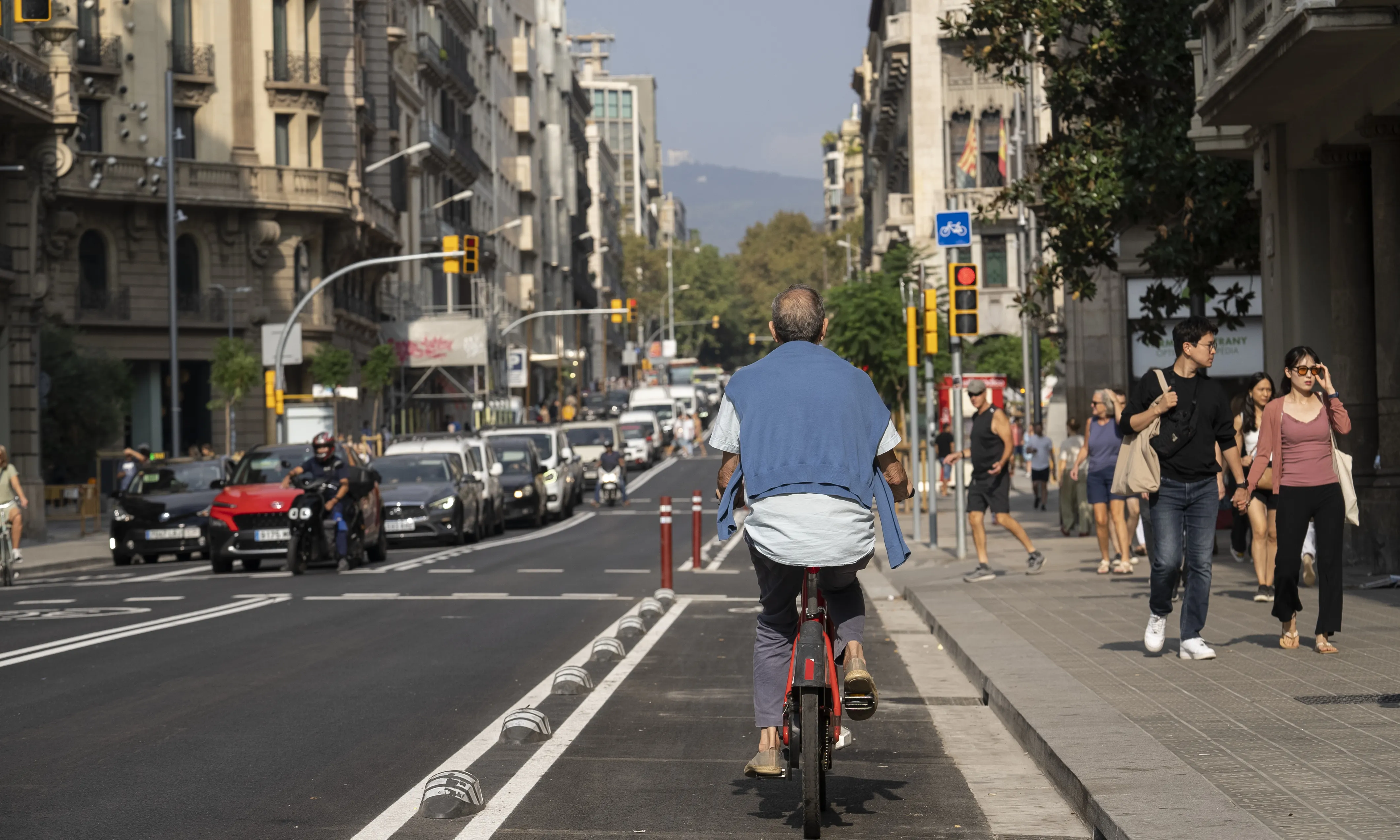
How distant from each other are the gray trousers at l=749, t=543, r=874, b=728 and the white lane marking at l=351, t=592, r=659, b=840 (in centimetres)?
144

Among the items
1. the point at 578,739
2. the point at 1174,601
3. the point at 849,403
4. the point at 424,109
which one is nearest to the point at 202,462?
the point at 1174,601

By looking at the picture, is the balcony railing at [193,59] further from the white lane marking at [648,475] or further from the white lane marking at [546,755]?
the white lane marking at [546,755]

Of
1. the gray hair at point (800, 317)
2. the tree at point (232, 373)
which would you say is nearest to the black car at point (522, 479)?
the tree at point (232, 373)

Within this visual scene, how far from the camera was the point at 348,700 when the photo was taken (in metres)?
11.1

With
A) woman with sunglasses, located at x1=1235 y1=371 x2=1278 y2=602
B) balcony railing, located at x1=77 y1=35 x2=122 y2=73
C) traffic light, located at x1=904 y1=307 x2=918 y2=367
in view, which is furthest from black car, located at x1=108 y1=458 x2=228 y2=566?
balcony railing, located at x1=77 y1=35 x2=122 y2=73

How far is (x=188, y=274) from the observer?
54531 millimetres

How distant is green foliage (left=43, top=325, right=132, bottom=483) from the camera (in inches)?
1751

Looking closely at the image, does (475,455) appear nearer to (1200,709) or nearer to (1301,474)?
(1301,474)

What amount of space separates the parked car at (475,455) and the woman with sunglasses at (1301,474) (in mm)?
21614

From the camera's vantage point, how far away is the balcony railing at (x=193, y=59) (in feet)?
179

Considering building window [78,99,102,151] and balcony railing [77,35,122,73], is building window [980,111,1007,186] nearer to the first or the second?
balcony railing [77,35,122,73]

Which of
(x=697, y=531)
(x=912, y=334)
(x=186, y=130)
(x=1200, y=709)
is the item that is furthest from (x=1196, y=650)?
(x=186, y=130)

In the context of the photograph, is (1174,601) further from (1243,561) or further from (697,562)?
(697,562)

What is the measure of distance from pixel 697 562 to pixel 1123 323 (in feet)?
44.4
